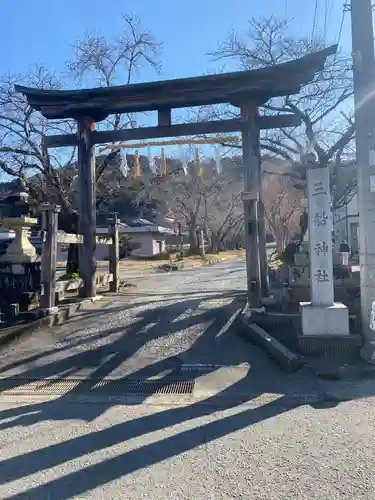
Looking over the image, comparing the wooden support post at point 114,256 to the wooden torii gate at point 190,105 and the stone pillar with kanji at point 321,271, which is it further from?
the stone pillar with kanji at point 321,271

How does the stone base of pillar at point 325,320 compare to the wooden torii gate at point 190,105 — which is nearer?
the stone base of pillar at point 325,320

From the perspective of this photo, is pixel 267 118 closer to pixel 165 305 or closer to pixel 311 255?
pixel 311 255

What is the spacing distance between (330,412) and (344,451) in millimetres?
862

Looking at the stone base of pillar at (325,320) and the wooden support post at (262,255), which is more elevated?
the wooden support post at (262,255)

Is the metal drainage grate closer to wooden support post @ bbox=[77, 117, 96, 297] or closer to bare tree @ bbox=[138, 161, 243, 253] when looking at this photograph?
wooden support post @ bbox=[77, 117, 96, 297]

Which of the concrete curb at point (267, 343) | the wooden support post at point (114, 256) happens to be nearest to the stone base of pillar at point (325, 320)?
the concrete curb at point (267, 343)

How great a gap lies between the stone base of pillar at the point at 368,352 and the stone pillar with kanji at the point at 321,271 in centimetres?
36

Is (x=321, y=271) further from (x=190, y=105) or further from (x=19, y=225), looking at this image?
(x=19, y=225)

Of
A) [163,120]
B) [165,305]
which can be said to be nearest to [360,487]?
[165,305]

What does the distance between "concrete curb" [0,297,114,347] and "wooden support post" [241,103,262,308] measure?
3.77 metres

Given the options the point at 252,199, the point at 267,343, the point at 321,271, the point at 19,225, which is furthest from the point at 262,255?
the point at 19,225

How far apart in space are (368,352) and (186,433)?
10.4ft

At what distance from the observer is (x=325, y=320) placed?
636cm

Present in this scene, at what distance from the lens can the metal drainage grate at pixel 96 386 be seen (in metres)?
5.23
